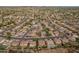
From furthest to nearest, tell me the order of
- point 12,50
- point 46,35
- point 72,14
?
point 72,14 < point 46,35 < point 12,50

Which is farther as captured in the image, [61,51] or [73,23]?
[73,23]

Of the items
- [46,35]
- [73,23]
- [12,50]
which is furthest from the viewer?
[73,23]

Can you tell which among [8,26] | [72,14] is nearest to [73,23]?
[72,14]
